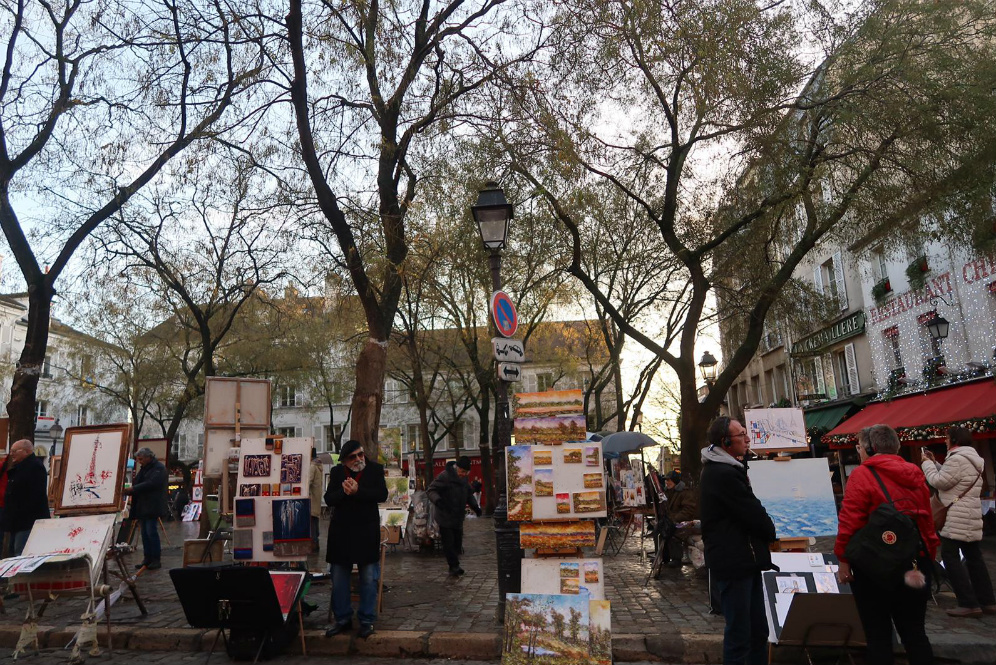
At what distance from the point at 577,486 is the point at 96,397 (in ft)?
117

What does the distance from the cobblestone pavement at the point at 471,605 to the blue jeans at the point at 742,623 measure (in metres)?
2.02

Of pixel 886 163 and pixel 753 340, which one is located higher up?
pixel 886 163

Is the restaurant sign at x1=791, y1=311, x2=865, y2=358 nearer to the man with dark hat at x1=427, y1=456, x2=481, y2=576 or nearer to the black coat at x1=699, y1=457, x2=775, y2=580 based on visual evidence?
the man with dark hat at x1=427, y1=456, x2=481, y2=576

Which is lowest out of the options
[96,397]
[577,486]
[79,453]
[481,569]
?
[481,569]

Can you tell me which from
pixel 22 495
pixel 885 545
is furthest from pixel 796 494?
pixel 22 495

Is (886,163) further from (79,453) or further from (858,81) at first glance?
(79,453)

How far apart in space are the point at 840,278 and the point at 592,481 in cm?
2083

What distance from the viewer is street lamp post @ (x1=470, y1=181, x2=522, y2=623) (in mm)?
6676

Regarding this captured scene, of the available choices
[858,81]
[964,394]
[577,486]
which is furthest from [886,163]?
[577,486]

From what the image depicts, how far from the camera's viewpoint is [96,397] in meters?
34.7

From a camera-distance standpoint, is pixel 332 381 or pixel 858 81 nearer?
pixel 858 81

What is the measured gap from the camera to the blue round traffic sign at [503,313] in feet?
22.4

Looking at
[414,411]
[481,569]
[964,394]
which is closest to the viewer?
[481,569]

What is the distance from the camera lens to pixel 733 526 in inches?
168
